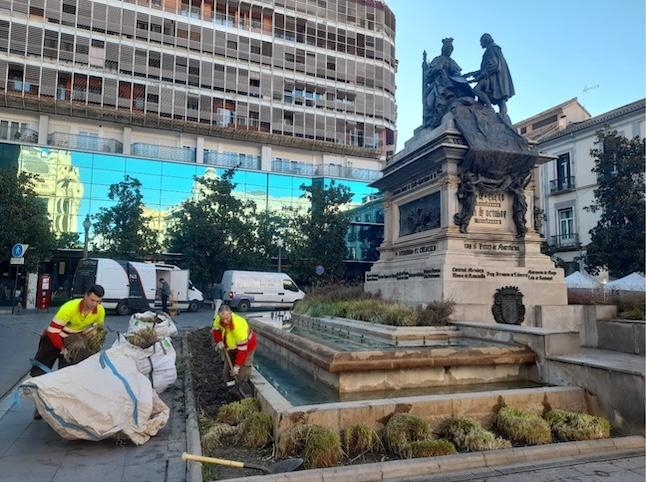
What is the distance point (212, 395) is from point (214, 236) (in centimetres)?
2634

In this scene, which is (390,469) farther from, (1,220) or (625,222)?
(1,220)

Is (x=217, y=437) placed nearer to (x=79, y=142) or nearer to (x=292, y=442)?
(x=292, y=442)

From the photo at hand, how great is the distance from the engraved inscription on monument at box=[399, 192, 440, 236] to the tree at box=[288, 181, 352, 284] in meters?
21.6

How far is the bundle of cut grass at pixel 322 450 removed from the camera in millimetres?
4465

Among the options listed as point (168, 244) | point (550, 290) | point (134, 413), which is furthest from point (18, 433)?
point (168, 244)

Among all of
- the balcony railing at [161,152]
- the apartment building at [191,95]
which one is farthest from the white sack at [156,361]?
the balcony railing at [161,152]

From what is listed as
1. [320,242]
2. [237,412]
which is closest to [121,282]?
[320,242]

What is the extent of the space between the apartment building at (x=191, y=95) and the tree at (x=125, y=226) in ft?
4.38

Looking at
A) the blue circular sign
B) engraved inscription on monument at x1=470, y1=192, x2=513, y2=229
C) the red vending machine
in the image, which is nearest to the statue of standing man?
engraved inscription on monument at x1=470, y1=192, x2=513, y2=229

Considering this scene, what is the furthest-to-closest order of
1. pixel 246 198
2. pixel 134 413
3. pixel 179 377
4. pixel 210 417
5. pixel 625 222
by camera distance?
pixel 246 198 → pixel 625 222 → pixel 179 377 → pixel 210 417 → pixel 134 413

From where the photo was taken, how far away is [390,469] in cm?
440

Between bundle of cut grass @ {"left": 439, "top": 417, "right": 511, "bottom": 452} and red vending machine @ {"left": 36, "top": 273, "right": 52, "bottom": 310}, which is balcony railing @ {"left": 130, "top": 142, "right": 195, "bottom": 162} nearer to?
red vending machine @ {"left": 36, "top": 273, "right": 52, "bottom": 310}

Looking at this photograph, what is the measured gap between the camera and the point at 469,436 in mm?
4938

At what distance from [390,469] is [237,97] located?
4095 centimetres
